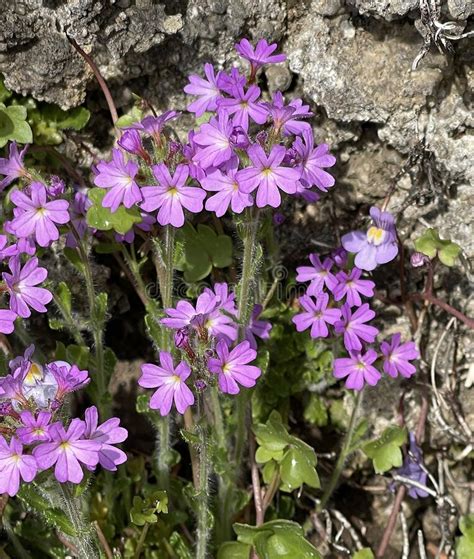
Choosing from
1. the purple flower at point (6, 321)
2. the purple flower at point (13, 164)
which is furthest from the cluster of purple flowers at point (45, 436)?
the purple flower at point (13, 164)

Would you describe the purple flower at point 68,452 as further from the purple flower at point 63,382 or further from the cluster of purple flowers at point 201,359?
the cluster of purple flowers at point 201,359

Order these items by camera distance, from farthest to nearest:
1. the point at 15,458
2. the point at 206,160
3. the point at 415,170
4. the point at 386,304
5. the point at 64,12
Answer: the point at 386,304
the point at 415,170
the point at 64,12
the point at 206,160
the point at 15,458

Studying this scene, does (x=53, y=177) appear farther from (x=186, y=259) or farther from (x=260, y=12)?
(x=260, y=12)

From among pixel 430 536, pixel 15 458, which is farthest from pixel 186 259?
pixel 430 536

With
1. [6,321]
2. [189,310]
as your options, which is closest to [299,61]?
[189,310]

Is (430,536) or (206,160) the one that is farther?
(430,536)

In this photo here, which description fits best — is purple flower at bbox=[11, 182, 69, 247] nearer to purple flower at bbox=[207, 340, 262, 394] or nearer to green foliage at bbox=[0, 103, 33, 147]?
green foliage at bbox=[0, 103, 33, 147]
